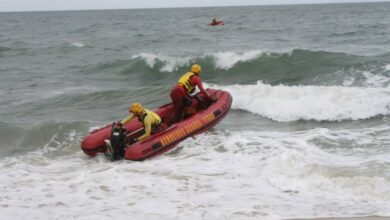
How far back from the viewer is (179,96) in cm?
945

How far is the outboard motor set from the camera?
8.08 m

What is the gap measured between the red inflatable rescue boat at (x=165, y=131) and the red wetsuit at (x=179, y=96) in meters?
0.17

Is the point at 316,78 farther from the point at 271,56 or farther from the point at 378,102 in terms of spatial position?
the point at 378,102

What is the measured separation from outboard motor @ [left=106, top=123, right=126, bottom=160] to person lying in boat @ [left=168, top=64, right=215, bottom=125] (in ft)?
5.33

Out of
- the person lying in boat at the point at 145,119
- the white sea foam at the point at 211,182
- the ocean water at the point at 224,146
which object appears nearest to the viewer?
the white sea foam at the point at 211,182

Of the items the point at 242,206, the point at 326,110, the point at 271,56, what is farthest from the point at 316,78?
the point at 242,206

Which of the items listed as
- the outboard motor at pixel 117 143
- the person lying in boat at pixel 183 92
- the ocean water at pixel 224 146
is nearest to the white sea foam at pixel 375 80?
the ocean water at pixel 224 146

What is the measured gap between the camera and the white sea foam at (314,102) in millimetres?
11102

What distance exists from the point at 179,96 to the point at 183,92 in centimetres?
11

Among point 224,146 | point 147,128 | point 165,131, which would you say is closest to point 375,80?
point 224,146

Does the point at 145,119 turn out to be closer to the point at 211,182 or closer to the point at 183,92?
the point at 183,92

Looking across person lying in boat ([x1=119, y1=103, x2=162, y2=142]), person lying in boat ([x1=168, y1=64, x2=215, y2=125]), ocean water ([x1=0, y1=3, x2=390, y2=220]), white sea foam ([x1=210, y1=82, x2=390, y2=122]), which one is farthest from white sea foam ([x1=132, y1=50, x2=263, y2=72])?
person lying in boat ([x1=119, y1=103, x2=162, y2=142])

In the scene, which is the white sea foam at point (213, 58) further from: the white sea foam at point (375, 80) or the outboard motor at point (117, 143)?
the outboard motor at point (117, 143)

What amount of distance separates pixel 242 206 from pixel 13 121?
305 inches
